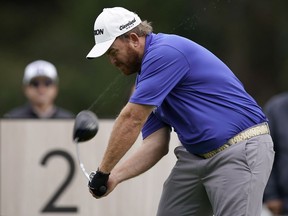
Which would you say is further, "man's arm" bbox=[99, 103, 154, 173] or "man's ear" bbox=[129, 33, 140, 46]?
"man's ear" bbox=[129, 33, 140, 46]

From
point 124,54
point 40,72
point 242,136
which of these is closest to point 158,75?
point 124,54

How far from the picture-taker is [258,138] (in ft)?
24.5

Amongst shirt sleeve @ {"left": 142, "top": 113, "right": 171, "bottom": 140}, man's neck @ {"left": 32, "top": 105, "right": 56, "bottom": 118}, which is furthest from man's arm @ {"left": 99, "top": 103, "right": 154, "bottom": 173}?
man's neck @ {"left": 32, "top": 105, "right": 56, "bottom": 118}

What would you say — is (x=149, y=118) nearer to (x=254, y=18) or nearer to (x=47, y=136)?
(x=47, y=136)

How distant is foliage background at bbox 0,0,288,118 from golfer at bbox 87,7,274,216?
13279mm

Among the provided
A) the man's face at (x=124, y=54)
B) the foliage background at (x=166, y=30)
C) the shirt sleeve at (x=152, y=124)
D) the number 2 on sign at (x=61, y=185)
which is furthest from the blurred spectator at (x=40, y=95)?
the foliage background at (x=166, y=30)

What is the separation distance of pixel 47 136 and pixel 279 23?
42.6 feet

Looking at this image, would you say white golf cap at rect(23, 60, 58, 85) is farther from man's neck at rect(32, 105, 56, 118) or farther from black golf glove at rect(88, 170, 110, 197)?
black golf glove at rect(88, 170, 110, 197)

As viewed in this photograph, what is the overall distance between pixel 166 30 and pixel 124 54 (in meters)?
13.6

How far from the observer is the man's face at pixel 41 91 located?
462 inches

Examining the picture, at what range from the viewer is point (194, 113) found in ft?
24.4

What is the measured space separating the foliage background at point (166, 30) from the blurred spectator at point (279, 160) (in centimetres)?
999

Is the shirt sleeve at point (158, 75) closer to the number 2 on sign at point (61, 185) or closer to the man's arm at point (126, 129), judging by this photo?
the man's arm at point (126, 129)

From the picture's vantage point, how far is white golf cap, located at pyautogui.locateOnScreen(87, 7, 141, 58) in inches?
292
